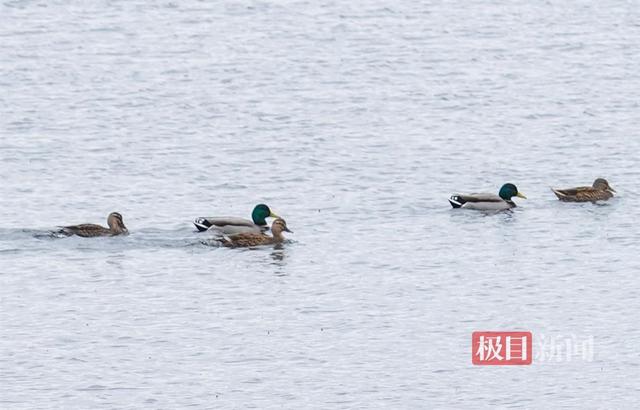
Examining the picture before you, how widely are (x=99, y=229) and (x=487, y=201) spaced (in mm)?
8448

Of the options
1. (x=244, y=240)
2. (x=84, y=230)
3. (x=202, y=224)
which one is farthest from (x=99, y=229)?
(x=244, y=240)

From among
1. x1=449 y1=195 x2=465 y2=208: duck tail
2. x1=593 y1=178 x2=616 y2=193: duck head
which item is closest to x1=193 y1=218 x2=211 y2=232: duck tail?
x1=449 y1=195 x2=465 y2=208: duck tail

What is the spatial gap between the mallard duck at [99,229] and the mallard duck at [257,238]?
213 centimetres

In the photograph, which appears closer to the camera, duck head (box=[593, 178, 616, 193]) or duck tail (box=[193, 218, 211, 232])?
duck tail (box=[193, 218, 211, 232])

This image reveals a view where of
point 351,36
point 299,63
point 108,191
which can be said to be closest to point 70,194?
point 108,191

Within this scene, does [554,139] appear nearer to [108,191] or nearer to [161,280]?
[108,191]

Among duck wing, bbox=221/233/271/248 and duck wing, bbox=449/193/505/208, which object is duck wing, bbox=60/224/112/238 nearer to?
duck wing, bbox=221/233/271/248

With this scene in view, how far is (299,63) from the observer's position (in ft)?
182

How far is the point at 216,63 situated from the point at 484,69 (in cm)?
826

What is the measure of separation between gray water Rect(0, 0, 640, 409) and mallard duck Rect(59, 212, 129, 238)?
25 cm

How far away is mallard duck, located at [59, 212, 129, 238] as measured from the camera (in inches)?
1396

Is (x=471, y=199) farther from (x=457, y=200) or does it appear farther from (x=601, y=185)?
(x=601, y=185)

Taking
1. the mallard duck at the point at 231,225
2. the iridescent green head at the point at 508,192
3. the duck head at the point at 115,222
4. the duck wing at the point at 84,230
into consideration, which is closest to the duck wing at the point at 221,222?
the mallard duck at the point at 231,225

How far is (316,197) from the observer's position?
39.5m
